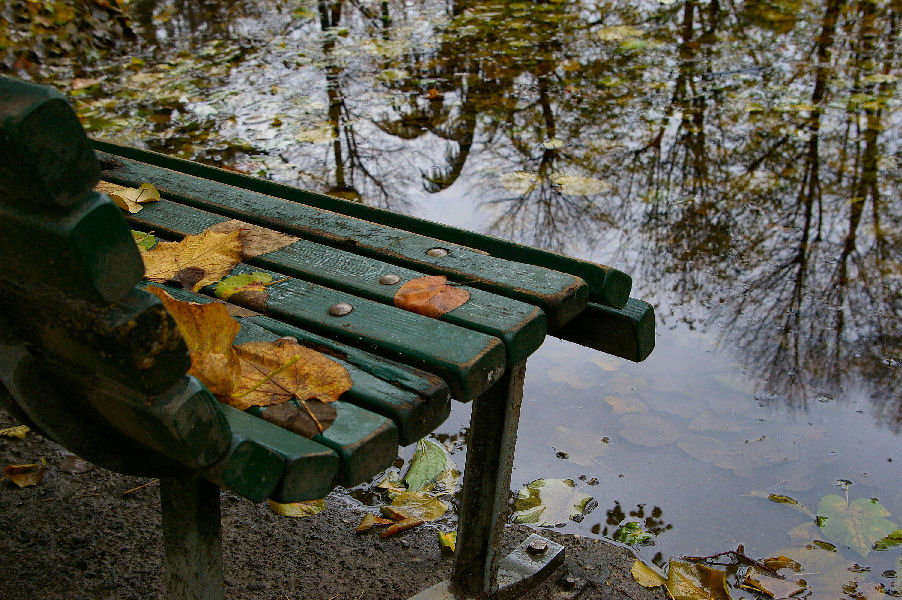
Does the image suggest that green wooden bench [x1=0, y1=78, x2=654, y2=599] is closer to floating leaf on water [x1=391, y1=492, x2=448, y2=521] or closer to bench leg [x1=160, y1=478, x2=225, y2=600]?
bench leg [x1=160, y1=478, x2=225, y2=600]

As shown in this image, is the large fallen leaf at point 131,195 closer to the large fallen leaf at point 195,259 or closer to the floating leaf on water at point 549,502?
the large fallen leaf at point 195,259

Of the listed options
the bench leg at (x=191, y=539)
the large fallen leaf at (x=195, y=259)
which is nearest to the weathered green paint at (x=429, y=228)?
the large fallen leaf at (x=195, y=259)

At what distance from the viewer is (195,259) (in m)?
1.49

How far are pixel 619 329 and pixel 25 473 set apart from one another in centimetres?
158

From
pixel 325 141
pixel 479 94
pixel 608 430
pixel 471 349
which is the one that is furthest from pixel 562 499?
pixel 479 94

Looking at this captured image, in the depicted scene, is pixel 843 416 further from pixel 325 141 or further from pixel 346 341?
pixel 325 141

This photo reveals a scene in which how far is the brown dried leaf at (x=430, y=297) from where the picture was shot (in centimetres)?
132

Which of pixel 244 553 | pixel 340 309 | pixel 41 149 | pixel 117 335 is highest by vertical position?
pixel 41 149

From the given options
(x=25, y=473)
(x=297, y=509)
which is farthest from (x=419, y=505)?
(x=25, y=473)

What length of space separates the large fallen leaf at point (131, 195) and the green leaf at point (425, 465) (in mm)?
938

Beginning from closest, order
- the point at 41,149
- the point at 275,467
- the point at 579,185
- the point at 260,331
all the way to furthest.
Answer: the point at 41,149 < the point at 275,467 < the point at 260,331 < the point at 579,185

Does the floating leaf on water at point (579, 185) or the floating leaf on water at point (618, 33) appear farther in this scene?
the floating leaf on water at point (618, 33)

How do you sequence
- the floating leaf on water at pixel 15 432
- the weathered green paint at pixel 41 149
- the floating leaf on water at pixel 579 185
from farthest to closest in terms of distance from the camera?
the floating leaf on water at pixel 579 185 → the floating leaf on water at pixel 15 432 → the weathered green paint at pixel 41 149

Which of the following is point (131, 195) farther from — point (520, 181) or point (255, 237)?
point (520, 181)
